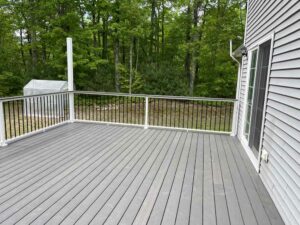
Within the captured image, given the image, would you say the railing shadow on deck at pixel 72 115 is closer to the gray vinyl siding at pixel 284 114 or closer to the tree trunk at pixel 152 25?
the gray vinyl siding at pixel 284 114

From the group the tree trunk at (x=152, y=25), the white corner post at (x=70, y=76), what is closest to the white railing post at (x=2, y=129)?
the white corner post at (x=70, y=76)

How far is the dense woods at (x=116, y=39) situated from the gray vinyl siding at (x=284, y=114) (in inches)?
317

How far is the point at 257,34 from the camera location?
161 inches

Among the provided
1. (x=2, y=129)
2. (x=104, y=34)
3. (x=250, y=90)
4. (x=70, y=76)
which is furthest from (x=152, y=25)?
(x=2, y=129)

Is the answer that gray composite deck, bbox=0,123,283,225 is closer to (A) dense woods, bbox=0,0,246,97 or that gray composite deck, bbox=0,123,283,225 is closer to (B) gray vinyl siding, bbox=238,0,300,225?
(B) gray vinyl siding, bbox=238,0,300,225

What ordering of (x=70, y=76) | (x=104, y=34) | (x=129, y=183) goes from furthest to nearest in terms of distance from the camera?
(x=104, y=34)
(x=70, y=76)
(x=129, y=183)

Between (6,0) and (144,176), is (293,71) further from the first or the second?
(6,0)

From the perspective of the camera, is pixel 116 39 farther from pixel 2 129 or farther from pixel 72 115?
pixel 2 129

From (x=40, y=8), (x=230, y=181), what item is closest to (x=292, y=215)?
(x=230, y=181)

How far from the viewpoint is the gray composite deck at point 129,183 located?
2.25 meters

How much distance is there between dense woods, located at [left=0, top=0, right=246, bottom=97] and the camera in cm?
1079

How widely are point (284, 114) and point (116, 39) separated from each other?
10.3 m

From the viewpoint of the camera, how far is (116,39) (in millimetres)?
11664

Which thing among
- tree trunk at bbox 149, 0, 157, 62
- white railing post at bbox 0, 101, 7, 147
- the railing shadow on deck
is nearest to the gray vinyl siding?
the railing shadow on deck
